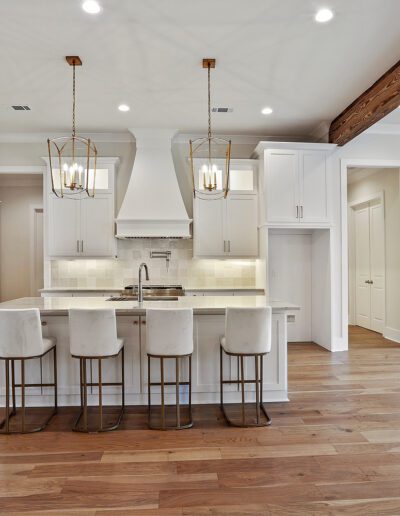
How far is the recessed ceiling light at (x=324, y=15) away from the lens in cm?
270

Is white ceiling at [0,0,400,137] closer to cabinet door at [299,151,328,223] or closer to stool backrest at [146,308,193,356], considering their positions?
cabinet door at [299,151,328,223]

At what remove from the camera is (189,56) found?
3289 mm

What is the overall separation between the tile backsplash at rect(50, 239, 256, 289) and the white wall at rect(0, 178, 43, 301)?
2049 millimetres

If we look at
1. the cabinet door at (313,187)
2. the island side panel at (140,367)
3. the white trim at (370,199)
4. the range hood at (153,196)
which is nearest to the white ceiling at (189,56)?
the range hood at (153,196)

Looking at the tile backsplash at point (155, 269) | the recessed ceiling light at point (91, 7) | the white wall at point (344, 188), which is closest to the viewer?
the recessed ceiling light at point (91, 7)

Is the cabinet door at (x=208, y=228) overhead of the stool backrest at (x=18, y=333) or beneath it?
overhead

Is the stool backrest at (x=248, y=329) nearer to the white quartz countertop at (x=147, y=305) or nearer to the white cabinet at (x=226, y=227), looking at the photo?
the white quartz countertop at (x=147, y=305)

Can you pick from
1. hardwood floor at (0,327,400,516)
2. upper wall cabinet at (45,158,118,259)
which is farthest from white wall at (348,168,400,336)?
upper wall cabinet at (45,158,118,259)

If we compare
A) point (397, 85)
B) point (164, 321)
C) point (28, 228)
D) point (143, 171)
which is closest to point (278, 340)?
point (164, 321)

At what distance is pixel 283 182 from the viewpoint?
4.96 metres

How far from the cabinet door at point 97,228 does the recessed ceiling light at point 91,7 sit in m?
2.76

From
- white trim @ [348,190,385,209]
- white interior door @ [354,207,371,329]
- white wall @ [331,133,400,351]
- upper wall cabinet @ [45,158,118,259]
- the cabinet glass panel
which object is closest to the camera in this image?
white wall @ [331,133,400,351]

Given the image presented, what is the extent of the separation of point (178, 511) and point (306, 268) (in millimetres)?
4275

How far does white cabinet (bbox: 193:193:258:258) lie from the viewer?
522 cm
